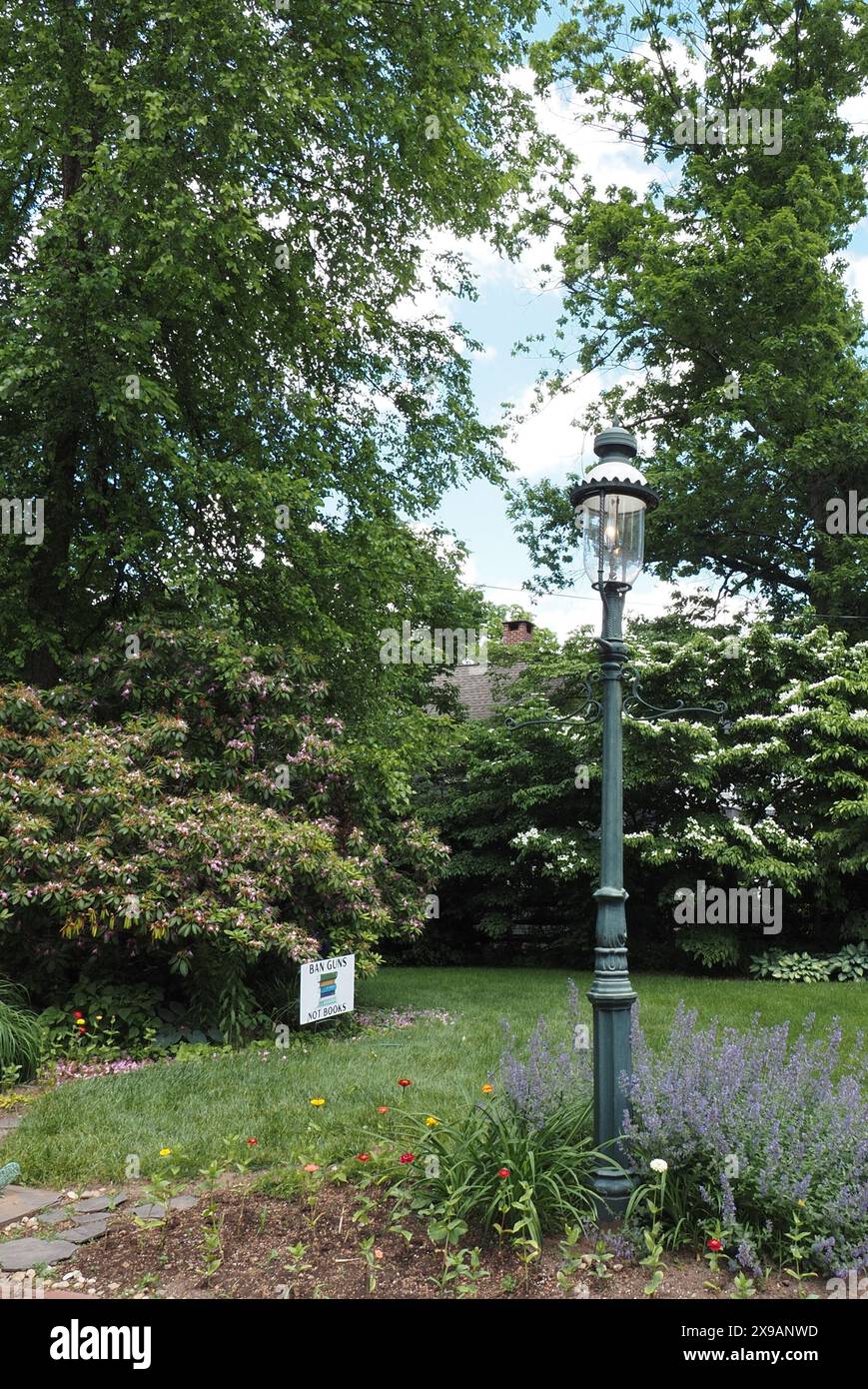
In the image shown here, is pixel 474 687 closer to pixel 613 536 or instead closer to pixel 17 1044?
pixel 17 1044

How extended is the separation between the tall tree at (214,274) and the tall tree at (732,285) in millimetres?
4759

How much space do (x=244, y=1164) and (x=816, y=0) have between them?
55.7ft

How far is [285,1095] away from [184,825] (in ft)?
6.71

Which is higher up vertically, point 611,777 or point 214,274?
point 214,274

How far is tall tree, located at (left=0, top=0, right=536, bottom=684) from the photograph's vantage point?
23.5 ft

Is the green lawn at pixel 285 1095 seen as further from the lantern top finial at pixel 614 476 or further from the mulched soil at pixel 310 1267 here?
the lantern top finial at pixel 614 476

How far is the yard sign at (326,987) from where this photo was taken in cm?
683

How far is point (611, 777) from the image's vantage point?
157 inches

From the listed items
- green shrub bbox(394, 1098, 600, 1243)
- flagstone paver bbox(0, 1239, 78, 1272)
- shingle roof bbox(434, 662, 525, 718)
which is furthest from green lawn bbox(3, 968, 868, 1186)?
shingle roof bbox(434, 662, 525, 718)

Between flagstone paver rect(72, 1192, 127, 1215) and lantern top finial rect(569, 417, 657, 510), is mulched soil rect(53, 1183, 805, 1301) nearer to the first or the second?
flagstone paver rect(72, 1192, 127, 1215)

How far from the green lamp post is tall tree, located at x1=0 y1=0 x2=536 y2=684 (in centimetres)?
408

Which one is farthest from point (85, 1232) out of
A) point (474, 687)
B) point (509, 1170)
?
point (474, 687)

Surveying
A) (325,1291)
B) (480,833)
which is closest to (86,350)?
(325,1291)

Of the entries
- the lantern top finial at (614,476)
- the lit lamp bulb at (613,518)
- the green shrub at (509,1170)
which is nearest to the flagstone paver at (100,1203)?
the green shrub at (509,1170)
